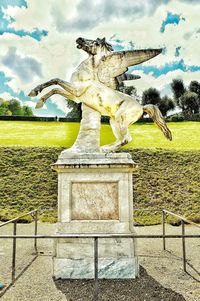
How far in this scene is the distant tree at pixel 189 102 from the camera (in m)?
57.4

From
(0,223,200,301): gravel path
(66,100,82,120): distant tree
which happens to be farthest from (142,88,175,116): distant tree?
(0,223,200,301): gravel path

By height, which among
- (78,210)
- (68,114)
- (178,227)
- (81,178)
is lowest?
(178,227)

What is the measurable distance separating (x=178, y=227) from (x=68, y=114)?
40.4m

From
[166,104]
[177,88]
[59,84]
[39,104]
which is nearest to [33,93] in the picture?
[39,104]

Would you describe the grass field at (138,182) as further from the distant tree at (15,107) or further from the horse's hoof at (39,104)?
the distant tree at (15,107)

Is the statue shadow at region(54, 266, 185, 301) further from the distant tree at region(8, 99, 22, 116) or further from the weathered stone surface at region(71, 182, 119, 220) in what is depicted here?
the distant tree at region(8, 99, 22, 116)

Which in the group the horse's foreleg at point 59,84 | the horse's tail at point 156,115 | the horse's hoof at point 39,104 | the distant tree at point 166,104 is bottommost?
the horse's tail at point 156,115

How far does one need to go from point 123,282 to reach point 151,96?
185 feet

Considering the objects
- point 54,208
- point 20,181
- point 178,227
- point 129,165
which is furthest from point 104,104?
point 20,181

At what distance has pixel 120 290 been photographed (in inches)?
194

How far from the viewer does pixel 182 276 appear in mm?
5648

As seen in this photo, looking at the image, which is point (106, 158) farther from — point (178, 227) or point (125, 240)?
point (178, 227)

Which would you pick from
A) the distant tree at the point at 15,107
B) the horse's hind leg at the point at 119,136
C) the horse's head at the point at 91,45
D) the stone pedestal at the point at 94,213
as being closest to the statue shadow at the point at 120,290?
the stone pedestal at the point at 94,213

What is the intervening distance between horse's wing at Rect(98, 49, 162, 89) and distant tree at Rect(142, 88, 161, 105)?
54.2m
